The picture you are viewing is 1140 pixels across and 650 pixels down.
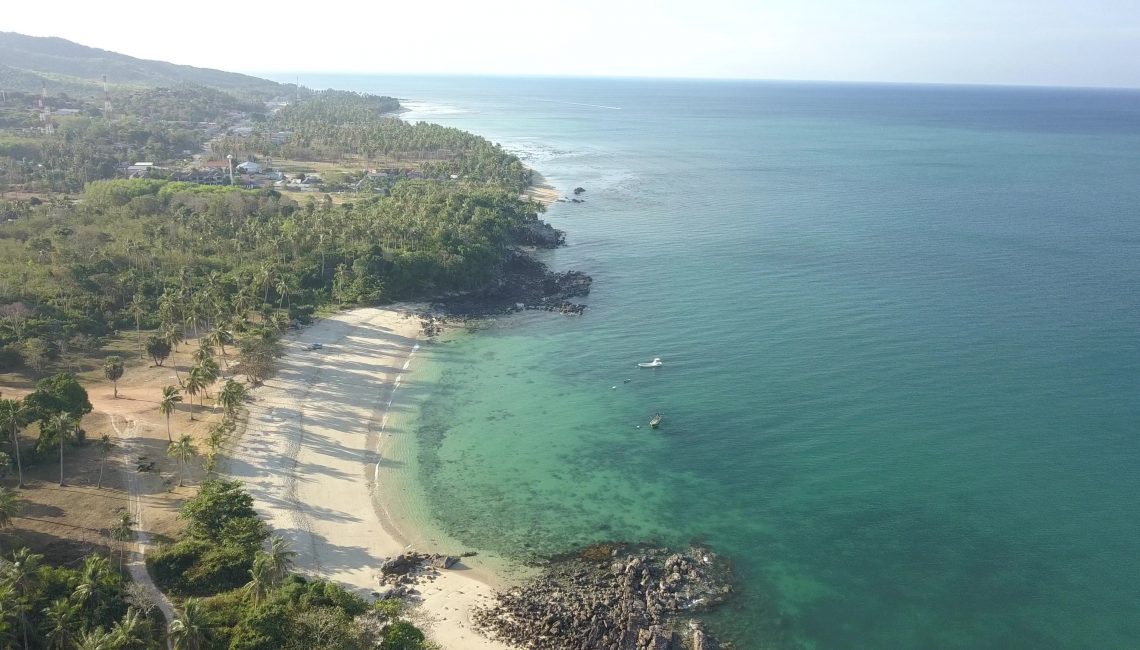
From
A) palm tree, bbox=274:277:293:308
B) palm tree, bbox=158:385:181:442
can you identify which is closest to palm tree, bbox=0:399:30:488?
palm tree, bbox=158:385:181:442

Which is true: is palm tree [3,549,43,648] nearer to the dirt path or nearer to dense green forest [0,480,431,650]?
dense green forest [0,480,431,650]

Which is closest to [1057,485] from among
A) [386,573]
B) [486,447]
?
[486,447]

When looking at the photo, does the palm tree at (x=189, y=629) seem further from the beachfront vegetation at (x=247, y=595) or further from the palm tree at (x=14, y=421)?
the palm tree at (x=14, y=421)

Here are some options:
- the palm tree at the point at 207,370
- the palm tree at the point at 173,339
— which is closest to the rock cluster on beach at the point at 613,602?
the palm tree at the point at 207,370

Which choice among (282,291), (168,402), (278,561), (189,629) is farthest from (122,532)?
(282,291)

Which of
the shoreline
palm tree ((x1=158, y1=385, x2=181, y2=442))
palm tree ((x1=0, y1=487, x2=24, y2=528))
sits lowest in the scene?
palm tree ((x1=0, y1=487, x2=24, y2=528))
